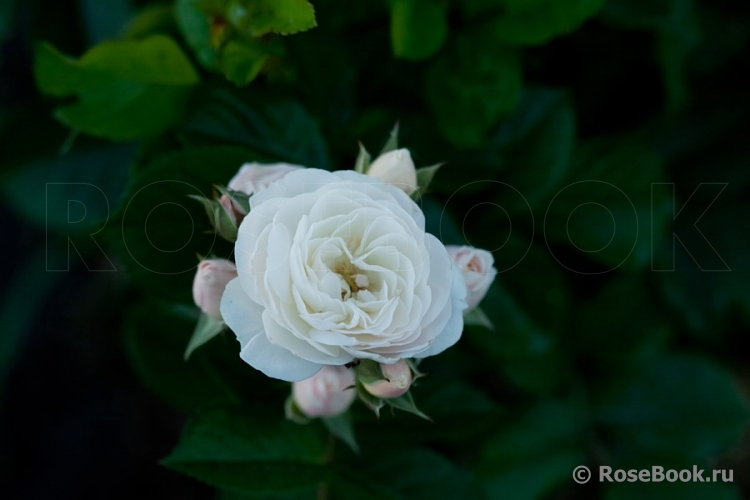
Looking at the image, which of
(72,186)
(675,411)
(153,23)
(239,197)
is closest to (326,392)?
(239,197)

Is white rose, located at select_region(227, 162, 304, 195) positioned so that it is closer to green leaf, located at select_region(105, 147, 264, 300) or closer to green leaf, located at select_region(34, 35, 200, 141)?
green leaf, located at select_region(105, 147, 264, 300)

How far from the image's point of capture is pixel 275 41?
66cm

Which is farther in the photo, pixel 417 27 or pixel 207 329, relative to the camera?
pixel 417 27

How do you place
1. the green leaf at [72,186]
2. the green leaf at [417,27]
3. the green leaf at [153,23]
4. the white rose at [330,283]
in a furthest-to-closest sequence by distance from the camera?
the green leaf at [72,186] → the green leaf at [153,23] → the green leaf at [417,27] → the white rose at [330,283]

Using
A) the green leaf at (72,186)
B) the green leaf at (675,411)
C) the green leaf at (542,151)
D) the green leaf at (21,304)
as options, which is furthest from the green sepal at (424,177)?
the green leaf at (21,304)

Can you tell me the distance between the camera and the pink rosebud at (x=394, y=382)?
1.37 feet

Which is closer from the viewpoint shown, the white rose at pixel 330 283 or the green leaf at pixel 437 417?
the white rose at pixel 330 283

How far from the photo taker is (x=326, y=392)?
0.49 meters

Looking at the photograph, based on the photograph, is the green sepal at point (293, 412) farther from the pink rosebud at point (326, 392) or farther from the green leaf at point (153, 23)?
the green leaf at point (153, 23)

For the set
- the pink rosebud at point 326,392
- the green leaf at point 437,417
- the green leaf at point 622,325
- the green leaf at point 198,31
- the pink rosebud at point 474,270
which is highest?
the green leaf at point 198,31

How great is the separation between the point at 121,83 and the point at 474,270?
42cm

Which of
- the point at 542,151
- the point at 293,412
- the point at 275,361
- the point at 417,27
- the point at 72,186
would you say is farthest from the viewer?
the point at 72,186

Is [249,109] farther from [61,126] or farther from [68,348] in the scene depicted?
[68,348]

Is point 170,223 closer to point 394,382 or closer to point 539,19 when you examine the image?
point 394,382
